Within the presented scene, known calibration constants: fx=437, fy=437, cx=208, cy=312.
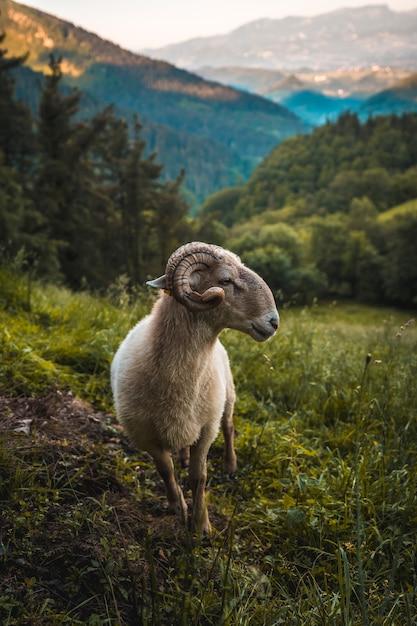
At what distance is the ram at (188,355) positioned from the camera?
115 inches

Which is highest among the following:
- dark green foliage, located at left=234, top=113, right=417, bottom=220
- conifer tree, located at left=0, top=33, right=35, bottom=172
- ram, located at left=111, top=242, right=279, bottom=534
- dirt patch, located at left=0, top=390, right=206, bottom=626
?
dark green foliage, located at left=234, top=113, right=417, bottom=220

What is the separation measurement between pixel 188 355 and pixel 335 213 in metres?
91.1

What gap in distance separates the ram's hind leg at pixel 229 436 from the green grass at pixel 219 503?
126 mm

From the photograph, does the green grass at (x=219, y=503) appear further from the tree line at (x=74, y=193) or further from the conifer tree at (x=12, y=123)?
the conifer tree at (x=12, y=123)

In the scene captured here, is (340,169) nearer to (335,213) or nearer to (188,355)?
(335,213)

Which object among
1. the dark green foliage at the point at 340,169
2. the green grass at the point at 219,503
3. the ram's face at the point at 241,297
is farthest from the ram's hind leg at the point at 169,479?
the dark green foliage at the point at 340,169

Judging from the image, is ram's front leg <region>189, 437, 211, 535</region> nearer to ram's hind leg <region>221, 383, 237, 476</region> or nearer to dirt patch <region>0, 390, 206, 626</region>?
dirt patch <region>0, 390, 206, 626</region>

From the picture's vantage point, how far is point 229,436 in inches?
167

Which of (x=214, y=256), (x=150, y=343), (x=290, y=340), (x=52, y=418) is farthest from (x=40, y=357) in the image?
(x=290, y=340)

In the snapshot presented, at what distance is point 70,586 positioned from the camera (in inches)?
96.7

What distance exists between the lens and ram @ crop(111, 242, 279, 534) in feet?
9.62

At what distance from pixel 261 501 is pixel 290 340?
3.46m

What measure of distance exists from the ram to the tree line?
587 inches

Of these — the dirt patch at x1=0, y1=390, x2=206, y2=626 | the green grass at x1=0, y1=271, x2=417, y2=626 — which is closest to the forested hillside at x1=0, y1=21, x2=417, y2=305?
the green grass at x1=0, y1=271, x2=417, y2=626
